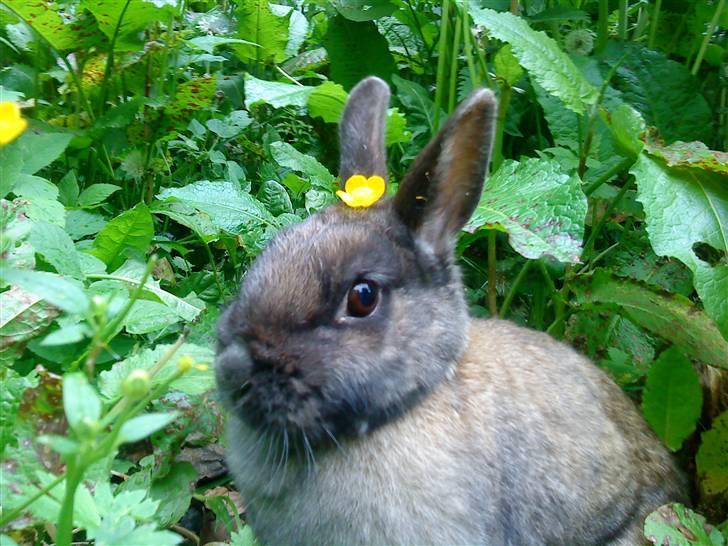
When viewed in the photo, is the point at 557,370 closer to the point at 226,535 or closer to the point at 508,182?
the point at 508,182

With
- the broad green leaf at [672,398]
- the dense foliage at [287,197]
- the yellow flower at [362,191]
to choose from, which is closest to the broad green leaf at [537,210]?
the dense foliage at [287,197]

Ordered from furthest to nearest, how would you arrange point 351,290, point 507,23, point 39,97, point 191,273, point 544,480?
point 39,97 → point 191,273 → point 507,23 → point 544,480 → point 351,290

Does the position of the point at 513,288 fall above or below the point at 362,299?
below

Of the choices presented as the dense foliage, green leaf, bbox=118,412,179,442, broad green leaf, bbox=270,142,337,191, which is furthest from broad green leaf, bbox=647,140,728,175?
green leaf, bbox=118,412,179,442

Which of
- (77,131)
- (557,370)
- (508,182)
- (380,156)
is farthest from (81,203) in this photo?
(557,370)

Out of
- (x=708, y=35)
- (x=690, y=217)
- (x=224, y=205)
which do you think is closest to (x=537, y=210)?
(x=690, y=217)

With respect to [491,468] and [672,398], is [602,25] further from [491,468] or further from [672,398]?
[491,468]

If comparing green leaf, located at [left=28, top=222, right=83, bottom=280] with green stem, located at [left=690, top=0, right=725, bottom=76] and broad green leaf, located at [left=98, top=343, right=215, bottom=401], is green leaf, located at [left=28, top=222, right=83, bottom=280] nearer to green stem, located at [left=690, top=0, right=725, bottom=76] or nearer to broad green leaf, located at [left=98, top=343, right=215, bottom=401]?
broad green leaf, located at [left=98, top=343, right=215, bottom=401]
